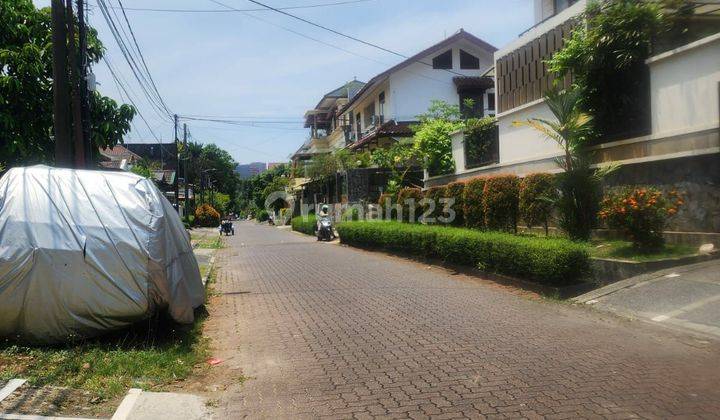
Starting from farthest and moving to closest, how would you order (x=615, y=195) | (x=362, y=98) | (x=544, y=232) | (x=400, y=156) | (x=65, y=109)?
(x=362, y=98)
(x=400, y=156)
(x=544, y=232)
(x=615, y=195)
(x=65, y=109)

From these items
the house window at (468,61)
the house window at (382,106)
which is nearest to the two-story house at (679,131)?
the house window at (468,61)

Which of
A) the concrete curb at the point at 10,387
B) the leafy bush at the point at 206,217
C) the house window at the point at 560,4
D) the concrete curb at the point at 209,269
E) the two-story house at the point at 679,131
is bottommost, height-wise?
the concrete curb at the point at 209,269

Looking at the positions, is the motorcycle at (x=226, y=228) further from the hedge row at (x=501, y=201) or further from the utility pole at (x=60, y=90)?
the utility pole at (x=60, y=90)

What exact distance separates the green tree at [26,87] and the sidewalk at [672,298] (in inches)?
376

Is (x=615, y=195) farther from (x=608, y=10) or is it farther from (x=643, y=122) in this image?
(x=608, y=10)

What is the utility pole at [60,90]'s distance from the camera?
9805 millimetres

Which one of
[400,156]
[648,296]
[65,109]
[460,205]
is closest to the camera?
[648,296]

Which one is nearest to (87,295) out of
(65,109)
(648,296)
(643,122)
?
(65,109)

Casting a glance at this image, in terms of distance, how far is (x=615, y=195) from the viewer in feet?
35.5

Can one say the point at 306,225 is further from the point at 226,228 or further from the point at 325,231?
the point at 325,231

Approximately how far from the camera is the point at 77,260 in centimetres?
656

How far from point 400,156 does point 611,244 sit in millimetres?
18321

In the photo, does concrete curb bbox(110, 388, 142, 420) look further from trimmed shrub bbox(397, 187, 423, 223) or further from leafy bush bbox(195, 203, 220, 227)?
leafy bush bbox(195, 203, 220, 227)

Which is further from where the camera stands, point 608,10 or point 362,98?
point 362,98
